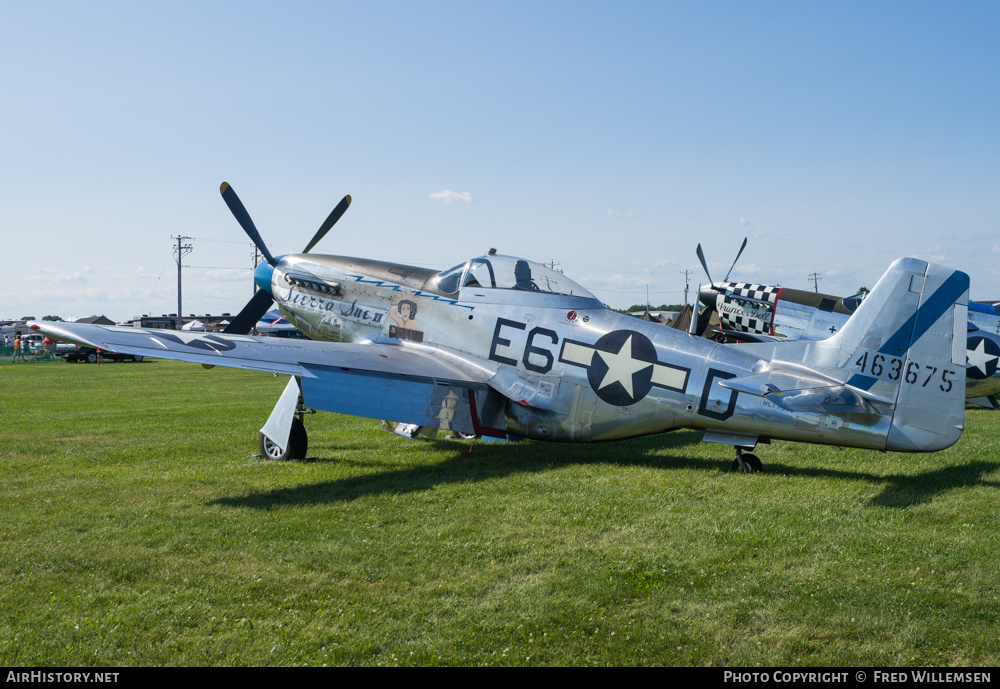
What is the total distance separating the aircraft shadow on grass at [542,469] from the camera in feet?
23.0

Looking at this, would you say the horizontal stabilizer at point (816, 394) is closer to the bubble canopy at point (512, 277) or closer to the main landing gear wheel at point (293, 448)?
the bubble canopy at point (512, 277)

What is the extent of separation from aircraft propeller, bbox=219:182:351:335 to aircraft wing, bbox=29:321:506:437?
11.1 feet

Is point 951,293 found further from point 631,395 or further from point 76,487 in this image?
point 76,487

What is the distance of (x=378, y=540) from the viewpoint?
564 cm

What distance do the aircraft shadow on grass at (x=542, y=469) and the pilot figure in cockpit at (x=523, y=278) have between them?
2.11 metres

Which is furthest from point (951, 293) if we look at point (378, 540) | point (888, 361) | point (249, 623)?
point (249, 623)

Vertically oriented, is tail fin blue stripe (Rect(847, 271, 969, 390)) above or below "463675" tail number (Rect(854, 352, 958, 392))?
above

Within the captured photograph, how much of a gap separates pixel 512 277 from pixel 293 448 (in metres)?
3.34

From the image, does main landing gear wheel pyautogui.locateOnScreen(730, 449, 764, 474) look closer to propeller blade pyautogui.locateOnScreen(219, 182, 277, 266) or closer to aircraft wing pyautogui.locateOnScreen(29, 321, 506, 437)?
aircraft wing pyautogui.locateOnScreen(29, 321, 506, 437)

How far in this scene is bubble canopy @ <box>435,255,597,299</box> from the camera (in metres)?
9.11

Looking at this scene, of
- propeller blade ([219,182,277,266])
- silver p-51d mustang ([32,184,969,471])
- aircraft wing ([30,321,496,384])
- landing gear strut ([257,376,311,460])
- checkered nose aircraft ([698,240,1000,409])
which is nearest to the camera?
silver p-51d mustang ([32,184,969,471])

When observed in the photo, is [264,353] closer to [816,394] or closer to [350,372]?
[350,372]

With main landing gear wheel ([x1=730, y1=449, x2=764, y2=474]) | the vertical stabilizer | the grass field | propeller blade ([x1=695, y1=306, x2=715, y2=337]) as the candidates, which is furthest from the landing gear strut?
propeller blade ([x1=695, y1=306, x2=715, y2=337])

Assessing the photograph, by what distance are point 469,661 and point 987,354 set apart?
1259 centimetres
